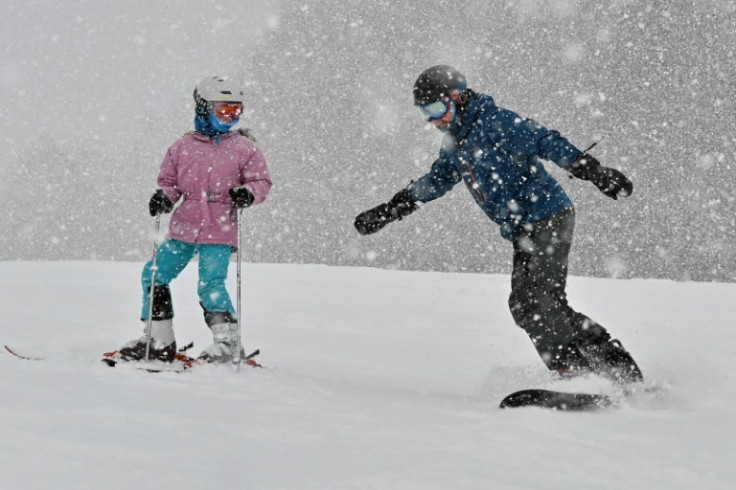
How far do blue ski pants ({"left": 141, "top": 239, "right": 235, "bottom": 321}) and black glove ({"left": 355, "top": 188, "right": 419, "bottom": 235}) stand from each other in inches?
33.8

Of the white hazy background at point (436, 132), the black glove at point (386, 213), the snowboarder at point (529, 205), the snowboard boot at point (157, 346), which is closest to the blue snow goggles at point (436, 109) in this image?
the snowboarder at point (529, 205)

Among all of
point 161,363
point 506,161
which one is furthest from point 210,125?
point 506,161

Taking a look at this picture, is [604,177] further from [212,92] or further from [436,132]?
[436,132]

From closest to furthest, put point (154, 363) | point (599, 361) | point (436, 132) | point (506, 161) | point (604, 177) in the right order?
1. point (604, 177)
2. point (599, 361)
3. point (506, 161)
4. point (154, 363)
5. point (436, 132)

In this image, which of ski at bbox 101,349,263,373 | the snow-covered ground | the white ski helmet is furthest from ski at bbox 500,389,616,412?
the white ski helmet

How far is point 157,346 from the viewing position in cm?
454

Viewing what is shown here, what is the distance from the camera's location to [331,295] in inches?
354

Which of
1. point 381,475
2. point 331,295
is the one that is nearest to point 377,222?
point 381,475

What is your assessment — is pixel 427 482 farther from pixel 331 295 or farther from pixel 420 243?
pixel 420 243

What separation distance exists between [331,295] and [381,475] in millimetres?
6830

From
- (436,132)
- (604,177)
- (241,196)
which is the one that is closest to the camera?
(604,177)

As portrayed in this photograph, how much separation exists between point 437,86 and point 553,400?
1.74m

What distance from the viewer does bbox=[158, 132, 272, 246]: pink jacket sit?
15.0 feet

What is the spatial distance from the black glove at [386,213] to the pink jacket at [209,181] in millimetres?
641
